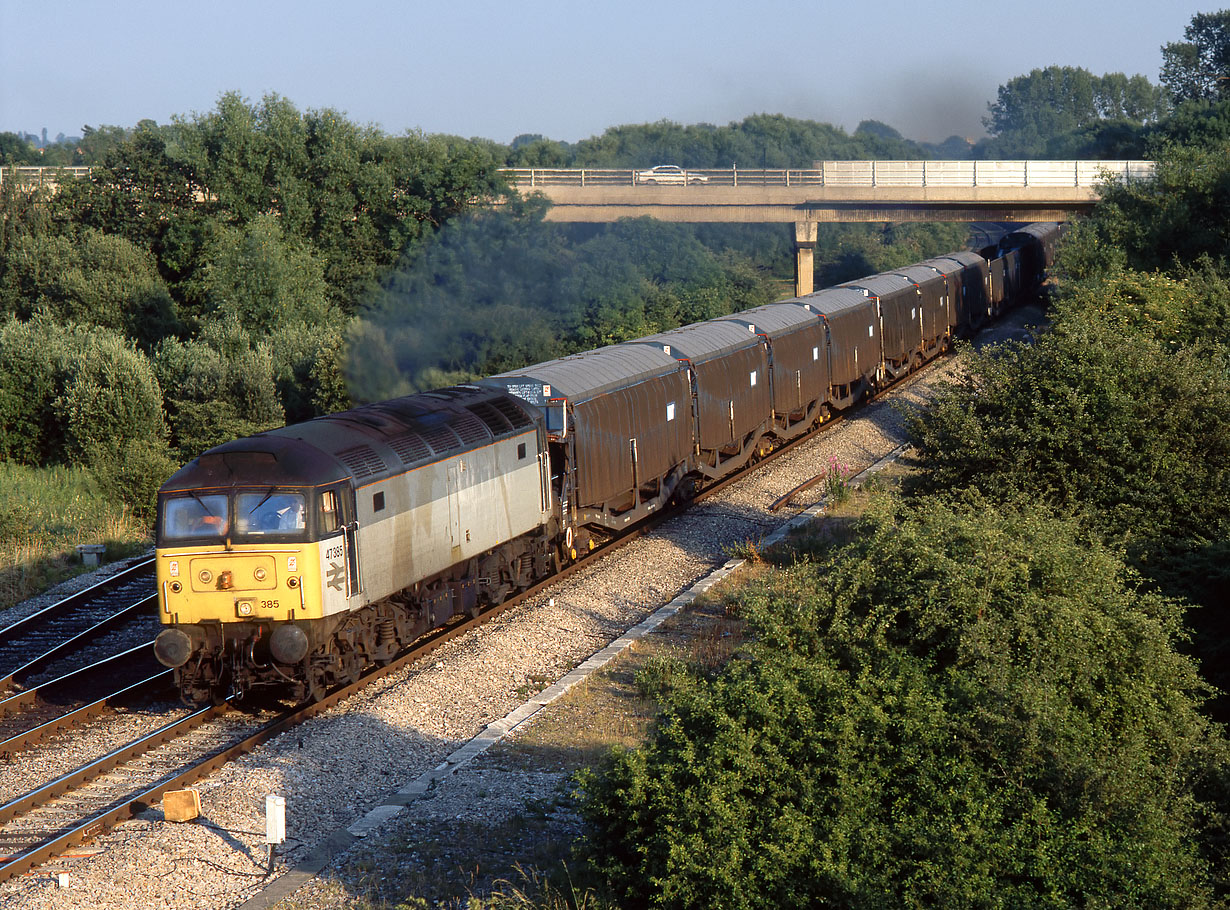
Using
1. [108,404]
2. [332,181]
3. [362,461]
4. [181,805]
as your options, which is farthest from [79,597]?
[332,181]

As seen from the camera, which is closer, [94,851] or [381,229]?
[94,851]

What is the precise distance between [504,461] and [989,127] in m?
190

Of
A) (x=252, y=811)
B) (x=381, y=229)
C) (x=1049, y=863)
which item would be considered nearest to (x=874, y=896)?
(x=1049, y=863)

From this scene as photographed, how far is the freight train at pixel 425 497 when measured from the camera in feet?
41.6

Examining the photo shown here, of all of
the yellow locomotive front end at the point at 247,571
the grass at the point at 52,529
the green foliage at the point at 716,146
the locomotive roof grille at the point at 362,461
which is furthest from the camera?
the green foliage at the point at 716,146

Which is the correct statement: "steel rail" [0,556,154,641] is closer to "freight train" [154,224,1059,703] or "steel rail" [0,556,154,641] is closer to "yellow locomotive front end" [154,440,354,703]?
"freight train" [154,224,1059,703]

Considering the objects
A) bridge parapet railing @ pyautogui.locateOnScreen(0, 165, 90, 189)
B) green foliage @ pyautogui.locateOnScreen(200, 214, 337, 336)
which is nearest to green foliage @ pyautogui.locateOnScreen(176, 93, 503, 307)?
green foliage @ pyautogui.locateOnScreen(200, 214, 337, 336)

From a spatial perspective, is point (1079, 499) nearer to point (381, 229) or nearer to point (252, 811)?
point (252, 811)

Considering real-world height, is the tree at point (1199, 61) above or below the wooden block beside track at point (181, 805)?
above

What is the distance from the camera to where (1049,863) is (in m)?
7.74

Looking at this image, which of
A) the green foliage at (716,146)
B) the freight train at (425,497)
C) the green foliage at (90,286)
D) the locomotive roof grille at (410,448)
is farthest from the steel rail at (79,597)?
the green foliage at (716,146)

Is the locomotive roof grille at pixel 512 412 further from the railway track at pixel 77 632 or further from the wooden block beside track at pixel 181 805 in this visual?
the wooden block beside track at pixel 181 805

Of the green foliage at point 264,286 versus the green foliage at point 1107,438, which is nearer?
the green foliage at point 1107,438

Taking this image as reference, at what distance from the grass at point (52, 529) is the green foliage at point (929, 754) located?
15.0 metres
